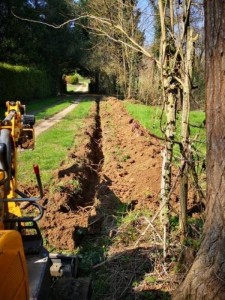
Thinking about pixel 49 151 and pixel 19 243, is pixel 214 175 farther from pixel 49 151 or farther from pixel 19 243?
pixel 49 151

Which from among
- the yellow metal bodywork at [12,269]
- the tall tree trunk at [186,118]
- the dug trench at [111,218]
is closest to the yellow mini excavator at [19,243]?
the yellow metal bodywork at [12,269]

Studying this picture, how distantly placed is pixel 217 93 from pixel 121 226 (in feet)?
→ 12.6

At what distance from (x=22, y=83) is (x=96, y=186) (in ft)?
68.7

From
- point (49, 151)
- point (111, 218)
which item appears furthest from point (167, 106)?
point (49, 151)

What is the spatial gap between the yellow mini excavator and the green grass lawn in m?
3.38

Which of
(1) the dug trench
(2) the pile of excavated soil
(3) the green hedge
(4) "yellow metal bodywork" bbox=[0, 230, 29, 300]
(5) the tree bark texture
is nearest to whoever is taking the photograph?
(4) "yellow metal bodywork" bbox=[0, 230, 29, 300]

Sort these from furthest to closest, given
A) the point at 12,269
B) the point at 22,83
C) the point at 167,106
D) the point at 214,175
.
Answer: the point at 22,83, the point at 167,106, the point at 214,175, the point at 12,269

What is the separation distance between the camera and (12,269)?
242cm

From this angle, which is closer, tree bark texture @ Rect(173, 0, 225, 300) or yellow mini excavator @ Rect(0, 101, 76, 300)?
yellow mini excavator @ Rect(0, 101, 76, 300)

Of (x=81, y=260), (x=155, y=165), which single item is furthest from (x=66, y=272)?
(x=155, y=165)

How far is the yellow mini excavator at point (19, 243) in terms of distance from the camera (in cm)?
240

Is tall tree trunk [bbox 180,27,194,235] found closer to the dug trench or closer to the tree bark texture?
the dug trench

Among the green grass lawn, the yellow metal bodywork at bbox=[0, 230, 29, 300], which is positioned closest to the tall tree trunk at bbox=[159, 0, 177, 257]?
the yellow metal bodywork at bbox=[0, 230, 29, 300]

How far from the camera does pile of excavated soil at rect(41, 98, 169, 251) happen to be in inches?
254
